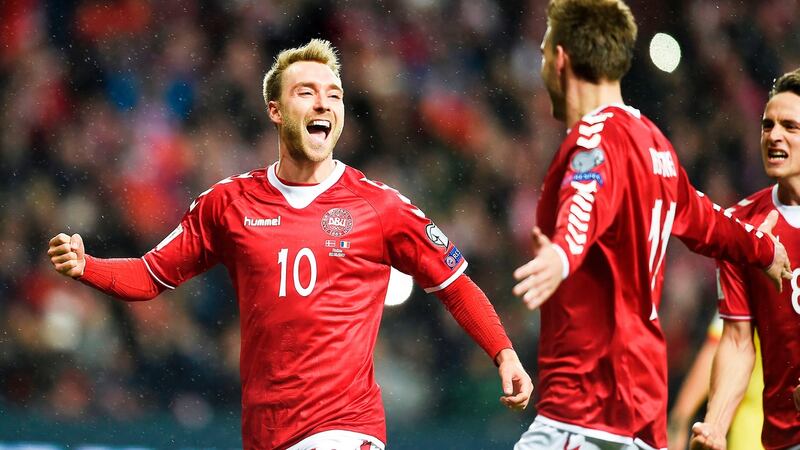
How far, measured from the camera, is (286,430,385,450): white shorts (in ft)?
14.4

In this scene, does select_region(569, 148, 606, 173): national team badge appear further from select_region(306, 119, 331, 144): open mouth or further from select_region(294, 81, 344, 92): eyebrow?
select_region(294, 81, 344, 92): eyebrow

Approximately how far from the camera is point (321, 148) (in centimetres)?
485

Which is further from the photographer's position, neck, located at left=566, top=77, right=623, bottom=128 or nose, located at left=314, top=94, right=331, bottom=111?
nose, located at left=314, top=94, right=331, bottom=111

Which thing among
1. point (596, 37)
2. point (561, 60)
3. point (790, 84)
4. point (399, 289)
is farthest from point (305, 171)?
point (399, 289)

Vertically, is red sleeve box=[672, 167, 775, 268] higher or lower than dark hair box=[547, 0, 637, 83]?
lower

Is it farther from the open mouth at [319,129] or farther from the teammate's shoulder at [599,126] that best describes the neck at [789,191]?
the open mouth at [319,129]

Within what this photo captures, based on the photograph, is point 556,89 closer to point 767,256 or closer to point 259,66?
point 767,256

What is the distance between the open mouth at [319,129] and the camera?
192 inches

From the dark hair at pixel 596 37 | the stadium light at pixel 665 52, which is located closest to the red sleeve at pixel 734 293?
the dark hair at pixel 596 37

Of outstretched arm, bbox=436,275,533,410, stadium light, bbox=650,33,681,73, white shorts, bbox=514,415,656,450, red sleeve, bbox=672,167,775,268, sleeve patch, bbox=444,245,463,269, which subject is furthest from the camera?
stadium light, bbox=650,33,681,73

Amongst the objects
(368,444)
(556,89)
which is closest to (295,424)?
(368,444)

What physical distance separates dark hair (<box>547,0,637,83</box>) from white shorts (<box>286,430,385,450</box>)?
5.59ft

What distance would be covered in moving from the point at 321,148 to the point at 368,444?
121 cm

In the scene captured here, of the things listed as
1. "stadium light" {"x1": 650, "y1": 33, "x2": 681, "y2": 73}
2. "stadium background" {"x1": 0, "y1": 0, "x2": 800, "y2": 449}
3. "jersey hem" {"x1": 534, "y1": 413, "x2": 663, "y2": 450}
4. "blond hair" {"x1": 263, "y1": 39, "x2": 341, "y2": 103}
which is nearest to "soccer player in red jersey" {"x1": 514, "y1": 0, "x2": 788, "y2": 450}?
"jersey hem" {"x1": 534, "y1": 413, "x2": 663, "y2": 450}
